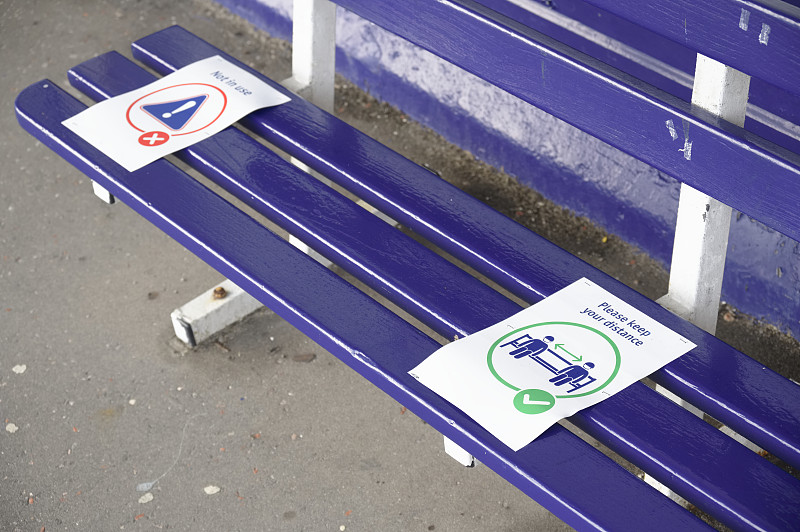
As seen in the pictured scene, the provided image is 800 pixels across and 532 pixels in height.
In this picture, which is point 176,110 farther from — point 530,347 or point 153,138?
point 530,347

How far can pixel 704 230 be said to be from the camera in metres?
2.00

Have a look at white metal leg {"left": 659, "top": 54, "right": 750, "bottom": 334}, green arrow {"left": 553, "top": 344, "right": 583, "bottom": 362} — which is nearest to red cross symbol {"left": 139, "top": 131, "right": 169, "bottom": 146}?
green arrow {"left": 553, "top": 344, "right": 583, "bottom": 362}

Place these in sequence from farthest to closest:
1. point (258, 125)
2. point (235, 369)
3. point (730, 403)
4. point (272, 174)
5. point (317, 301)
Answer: point (235, 369)
point (258, 125)
point (272, 174)
point (317, 301)
point (730, 403)

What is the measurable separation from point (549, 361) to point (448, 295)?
24 centimetres

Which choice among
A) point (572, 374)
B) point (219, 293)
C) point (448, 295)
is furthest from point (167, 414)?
point (572, 374)

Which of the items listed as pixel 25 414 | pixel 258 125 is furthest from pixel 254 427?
pixel 258 125

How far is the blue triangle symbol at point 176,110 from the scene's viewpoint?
246 cm

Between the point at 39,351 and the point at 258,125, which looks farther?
the point at 39,351

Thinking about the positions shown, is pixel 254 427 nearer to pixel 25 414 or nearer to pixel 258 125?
pixel 25 414

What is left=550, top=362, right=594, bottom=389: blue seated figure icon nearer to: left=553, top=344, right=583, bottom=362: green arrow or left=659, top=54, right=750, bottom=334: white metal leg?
left=553, top=344, right=583, bottom=362: green arrow

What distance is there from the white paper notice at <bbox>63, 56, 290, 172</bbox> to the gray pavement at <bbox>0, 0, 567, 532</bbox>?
0.62m

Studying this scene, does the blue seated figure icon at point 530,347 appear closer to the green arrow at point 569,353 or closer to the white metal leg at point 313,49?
the green arrow at point 569,353

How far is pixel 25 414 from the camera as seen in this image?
2.60m

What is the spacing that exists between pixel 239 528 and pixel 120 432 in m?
0.44
